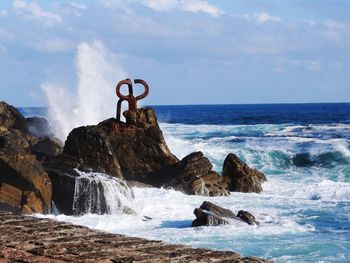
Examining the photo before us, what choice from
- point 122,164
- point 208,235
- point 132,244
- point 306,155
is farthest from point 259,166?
point 132,244

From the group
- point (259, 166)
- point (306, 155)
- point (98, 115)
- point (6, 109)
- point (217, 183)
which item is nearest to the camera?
point (217, 183)

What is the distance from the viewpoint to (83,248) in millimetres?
5215

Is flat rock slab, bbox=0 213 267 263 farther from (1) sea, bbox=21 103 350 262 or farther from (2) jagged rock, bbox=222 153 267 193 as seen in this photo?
(2) jagged rock, bbox=222 153 267 193

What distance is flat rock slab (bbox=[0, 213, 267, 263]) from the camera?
4.87 m

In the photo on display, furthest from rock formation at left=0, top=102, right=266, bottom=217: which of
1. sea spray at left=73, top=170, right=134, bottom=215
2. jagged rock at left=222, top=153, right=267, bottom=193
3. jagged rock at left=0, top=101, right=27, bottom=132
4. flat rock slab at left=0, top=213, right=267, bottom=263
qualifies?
flat rock slab at left=0, top=213, right=267, bottom=263

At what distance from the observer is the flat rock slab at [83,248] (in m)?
4.87

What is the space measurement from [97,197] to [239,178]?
6360 mm

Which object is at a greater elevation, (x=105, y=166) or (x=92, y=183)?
(x=105, y=166)

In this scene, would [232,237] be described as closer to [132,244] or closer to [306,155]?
[132,244]

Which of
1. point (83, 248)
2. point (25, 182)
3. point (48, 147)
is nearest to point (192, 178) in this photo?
point (48, 147)

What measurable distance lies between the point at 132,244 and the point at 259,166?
2331cm

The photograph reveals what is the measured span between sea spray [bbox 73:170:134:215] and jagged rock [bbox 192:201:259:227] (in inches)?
91.5

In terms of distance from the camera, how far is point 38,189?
49.2 ft

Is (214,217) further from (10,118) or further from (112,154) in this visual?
(10,118)
